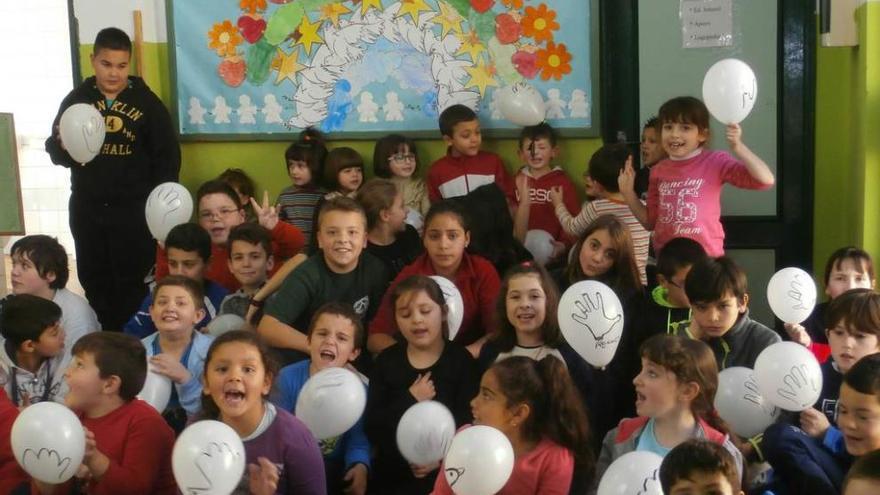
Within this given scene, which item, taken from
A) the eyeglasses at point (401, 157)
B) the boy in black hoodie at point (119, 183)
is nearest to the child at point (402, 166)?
the eyeglasses at point (401, 157)

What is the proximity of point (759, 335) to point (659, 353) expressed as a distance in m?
0.55

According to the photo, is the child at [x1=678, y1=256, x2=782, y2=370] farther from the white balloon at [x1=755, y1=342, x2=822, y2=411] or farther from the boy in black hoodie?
the boy in black hoodie

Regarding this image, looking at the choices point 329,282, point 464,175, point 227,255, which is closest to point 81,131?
point 227,255

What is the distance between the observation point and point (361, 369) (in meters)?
3.35

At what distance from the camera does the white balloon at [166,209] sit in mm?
3977

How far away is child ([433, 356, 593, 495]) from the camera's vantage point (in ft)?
8.35

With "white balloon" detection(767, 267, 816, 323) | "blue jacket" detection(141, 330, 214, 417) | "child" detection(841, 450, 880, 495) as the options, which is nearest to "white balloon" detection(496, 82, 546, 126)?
"white balloon" detection(767, 267, 816, 323)

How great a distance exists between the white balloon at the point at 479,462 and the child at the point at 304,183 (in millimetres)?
2249

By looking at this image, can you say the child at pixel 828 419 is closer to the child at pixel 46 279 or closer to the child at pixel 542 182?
the child at pixel 542 182

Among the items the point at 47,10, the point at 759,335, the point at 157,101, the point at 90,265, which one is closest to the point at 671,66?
the point at 759,335

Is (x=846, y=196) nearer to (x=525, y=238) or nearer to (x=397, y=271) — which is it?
(x=525, y=238)

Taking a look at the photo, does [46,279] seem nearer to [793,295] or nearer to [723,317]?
[723,317]

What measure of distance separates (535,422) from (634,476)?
0.40 metres

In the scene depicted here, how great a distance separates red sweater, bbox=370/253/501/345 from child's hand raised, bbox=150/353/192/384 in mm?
606
